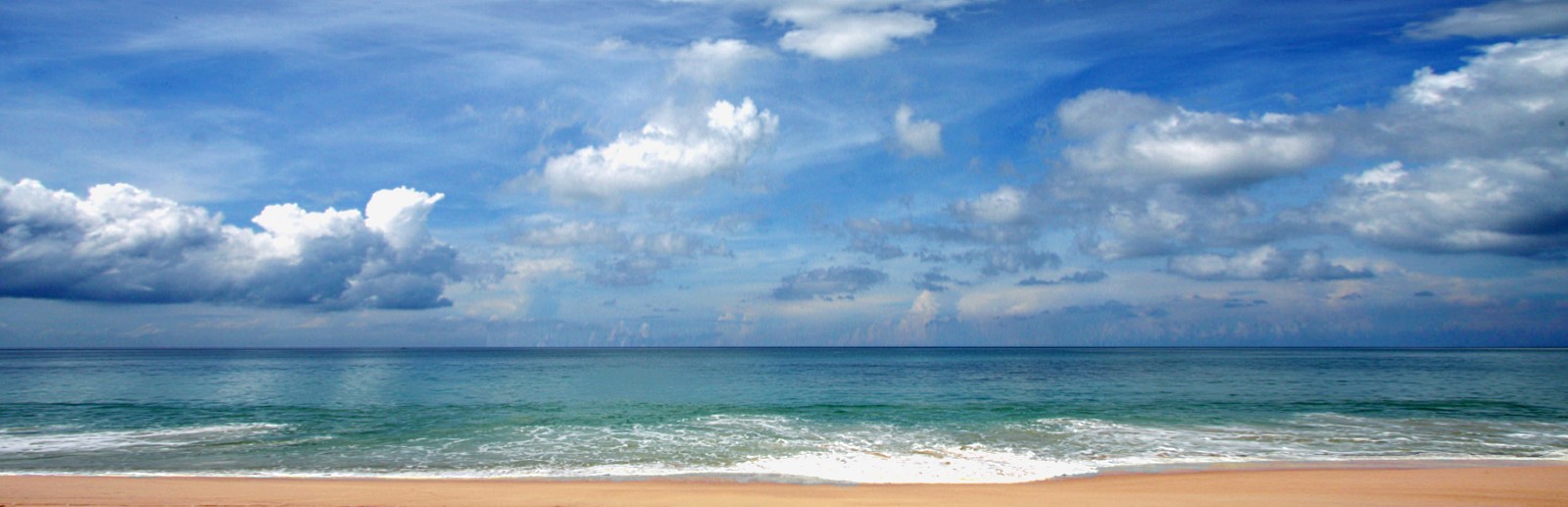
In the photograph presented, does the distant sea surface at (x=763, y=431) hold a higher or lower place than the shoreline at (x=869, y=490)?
lower

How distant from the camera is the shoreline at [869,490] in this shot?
13.0 metres

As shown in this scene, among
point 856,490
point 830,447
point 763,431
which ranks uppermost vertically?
point 856,490

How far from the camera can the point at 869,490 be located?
1434cm

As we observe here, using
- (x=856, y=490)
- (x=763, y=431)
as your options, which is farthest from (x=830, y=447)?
(x=856, y=490)

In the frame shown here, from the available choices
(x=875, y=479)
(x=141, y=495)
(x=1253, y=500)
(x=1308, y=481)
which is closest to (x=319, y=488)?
(x=141, y=495)

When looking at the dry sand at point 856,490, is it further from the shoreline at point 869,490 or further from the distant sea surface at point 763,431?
the distant sea surface at point 763,431

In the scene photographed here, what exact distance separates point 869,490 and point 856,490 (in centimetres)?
25

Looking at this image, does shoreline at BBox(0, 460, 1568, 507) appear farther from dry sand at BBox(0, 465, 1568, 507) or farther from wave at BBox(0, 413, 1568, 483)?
wave at BBox(0, 413, 1568, 483)

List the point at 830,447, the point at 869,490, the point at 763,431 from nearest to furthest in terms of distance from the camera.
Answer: the point at 869,490
the point at 830,447
the point at 763,431

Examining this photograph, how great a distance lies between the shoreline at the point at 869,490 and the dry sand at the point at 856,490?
20 mm

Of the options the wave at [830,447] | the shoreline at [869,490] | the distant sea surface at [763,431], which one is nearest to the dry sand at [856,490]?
the shoreline at [869,490]

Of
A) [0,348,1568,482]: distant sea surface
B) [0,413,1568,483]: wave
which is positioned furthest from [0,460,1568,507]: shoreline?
[0,348,1568,482]: distant sea surface

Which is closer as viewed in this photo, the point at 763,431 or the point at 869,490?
the point at 869,490

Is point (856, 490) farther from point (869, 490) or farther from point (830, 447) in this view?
point (830, 447)
